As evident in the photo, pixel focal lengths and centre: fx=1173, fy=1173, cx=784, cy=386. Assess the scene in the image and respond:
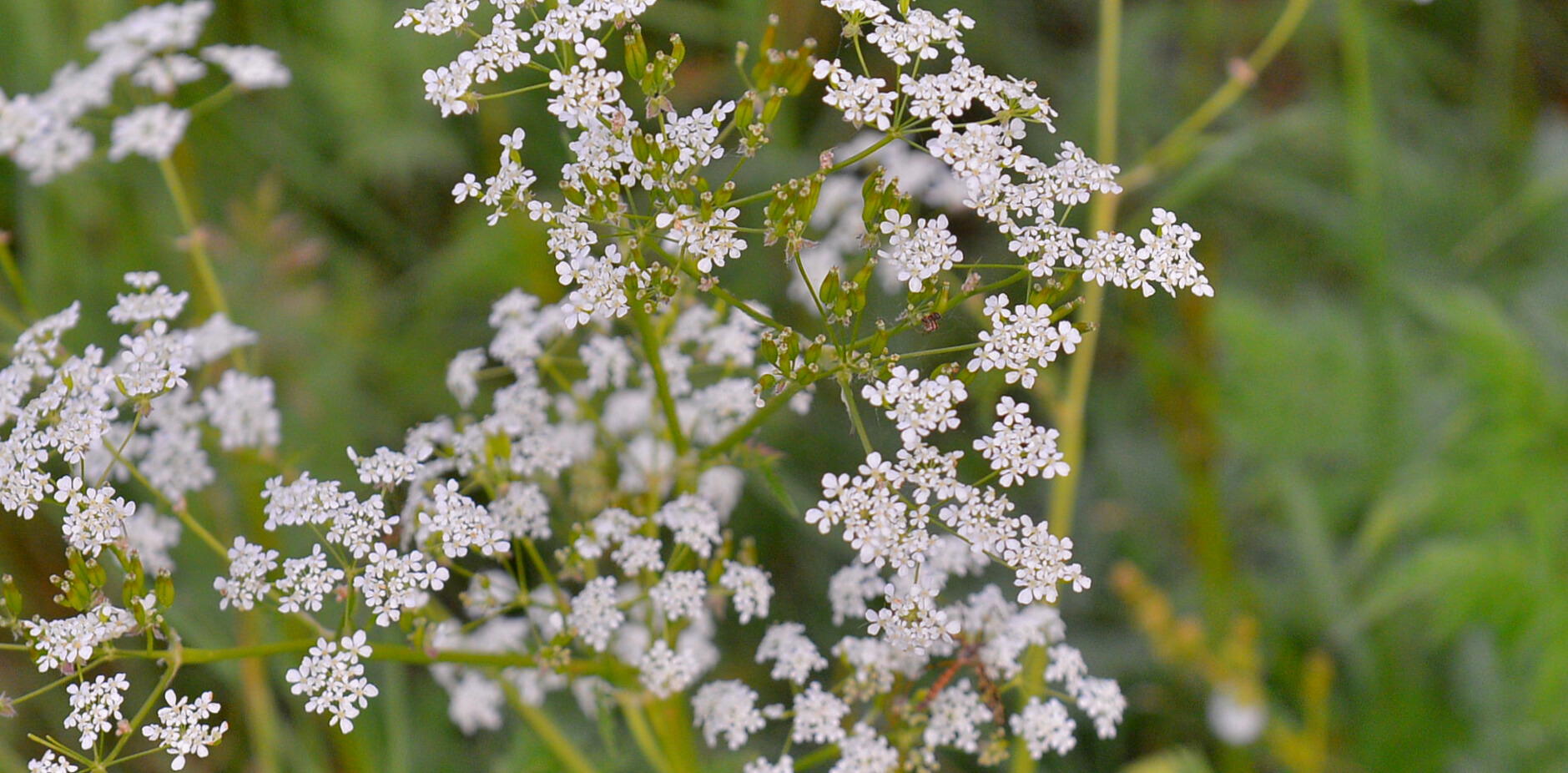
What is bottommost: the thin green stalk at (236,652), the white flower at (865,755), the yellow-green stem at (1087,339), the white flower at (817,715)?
the white flower at (865,755)

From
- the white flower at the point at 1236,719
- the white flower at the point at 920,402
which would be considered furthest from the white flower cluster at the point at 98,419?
the white flower at the point at 1236,719

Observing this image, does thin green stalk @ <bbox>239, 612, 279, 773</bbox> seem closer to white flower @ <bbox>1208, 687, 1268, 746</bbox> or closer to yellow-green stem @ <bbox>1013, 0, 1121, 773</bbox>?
yellow-green stem @ <bbox>1013, 0, 1121, 773</bbox>

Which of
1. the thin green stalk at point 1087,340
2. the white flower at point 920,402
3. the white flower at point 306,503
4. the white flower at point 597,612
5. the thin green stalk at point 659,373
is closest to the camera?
the white flower at point 920,402

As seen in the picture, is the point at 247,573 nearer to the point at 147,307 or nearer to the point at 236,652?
the point at 236,652

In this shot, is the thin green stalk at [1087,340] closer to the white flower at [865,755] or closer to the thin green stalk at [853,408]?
the white flower at [865,755]

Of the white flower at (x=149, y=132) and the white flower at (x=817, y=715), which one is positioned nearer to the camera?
the white flower at (x=817, y=715)

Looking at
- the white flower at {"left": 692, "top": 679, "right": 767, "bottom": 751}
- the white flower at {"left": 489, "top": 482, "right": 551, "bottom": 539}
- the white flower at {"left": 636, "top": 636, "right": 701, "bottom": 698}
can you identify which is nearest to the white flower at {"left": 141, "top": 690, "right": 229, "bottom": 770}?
the white flower at {"left": 489, "top": 482, "right": 551, "bottom": 539}

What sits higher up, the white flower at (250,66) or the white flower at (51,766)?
the white flower at (250,66)

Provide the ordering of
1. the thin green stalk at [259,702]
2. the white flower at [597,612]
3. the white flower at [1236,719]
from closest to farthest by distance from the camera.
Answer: the white flower at [597,612] < the thin green stalk at [259,702] < the white flower at [1236,719]
